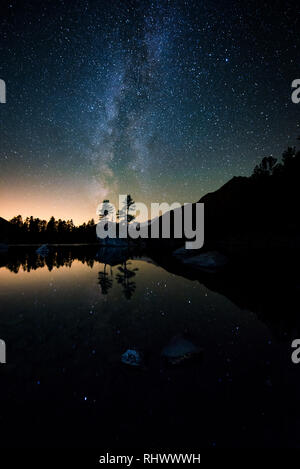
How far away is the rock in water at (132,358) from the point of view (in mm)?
3090

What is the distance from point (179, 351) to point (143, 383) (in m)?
A: 0.96

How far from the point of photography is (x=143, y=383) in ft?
8.66

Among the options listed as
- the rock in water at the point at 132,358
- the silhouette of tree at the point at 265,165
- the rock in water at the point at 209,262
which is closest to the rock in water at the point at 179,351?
the rock in water at the point at 132,358

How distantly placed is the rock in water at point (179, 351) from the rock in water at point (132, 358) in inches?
20.0

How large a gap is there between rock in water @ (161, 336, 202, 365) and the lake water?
0.14m

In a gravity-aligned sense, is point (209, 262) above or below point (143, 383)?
above

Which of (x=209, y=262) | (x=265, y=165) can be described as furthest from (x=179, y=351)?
(x=265, y=165)

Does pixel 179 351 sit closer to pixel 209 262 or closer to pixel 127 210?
pixel 209 262

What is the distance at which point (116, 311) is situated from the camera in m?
5.60

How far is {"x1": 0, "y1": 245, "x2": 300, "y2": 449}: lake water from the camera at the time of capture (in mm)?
1947

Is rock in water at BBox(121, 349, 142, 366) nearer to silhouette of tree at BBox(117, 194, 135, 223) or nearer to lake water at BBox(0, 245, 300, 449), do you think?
lake water at BBox(0, 245, 300, 449)

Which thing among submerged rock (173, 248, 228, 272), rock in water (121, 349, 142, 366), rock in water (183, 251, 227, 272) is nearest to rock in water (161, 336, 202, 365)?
rock in water (121, 349, 142, 366)
